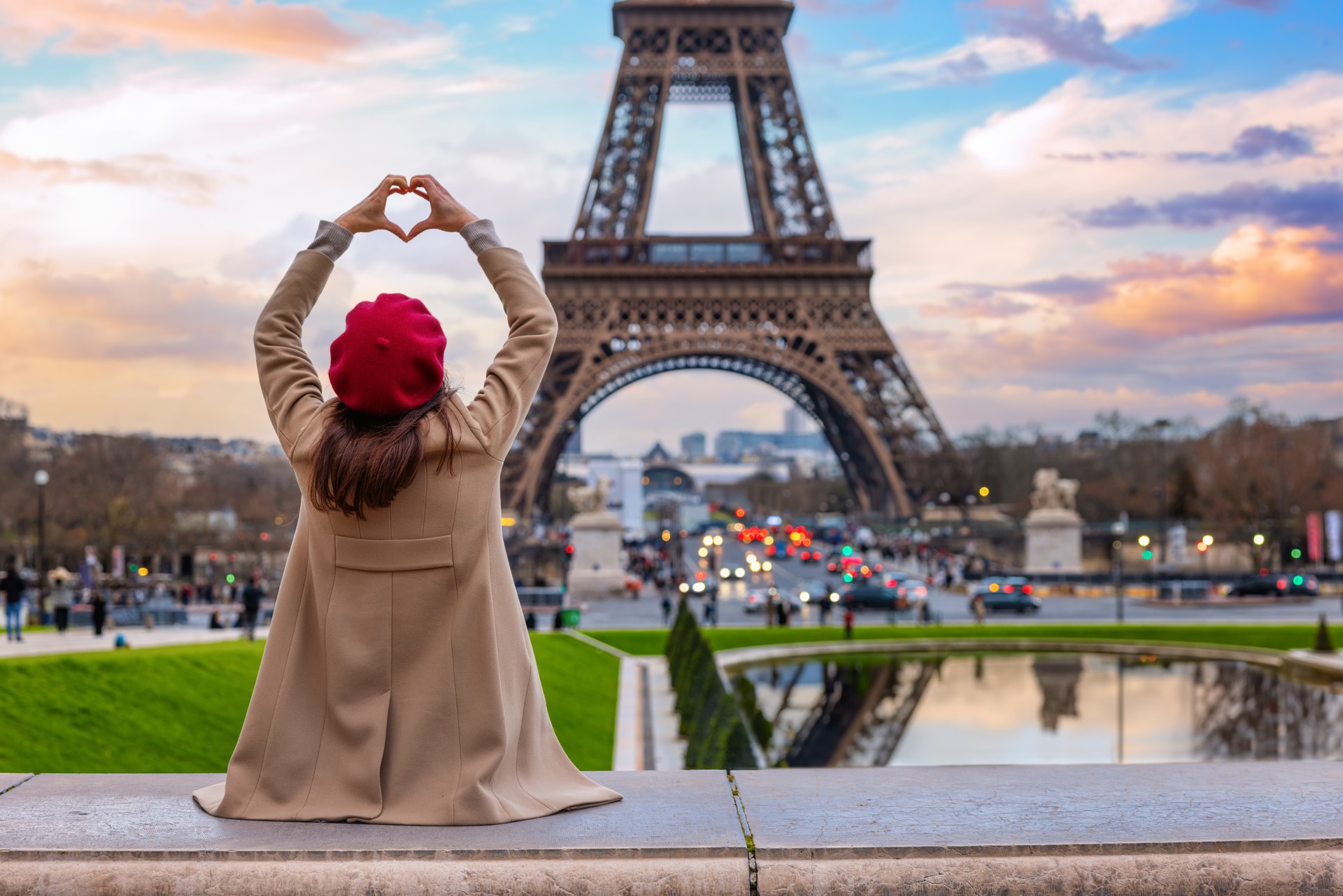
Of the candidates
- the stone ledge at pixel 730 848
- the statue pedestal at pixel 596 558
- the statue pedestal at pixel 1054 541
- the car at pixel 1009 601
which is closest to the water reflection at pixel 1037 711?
the car at pixel 1009 601

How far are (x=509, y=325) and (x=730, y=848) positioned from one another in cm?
176

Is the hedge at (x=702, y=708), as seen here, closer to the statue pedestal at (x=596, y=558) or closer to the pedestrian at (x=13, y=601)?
the pedestrian at (x=13, y=601)

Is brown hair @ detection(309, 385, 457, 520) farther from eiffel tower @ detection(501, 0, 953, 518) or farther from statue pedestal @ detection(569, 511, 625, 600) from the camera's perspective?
eiffel tower @ detection(501, 0, 953, 518)

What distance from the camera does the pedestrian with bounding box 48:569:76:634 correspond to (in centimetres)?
2523

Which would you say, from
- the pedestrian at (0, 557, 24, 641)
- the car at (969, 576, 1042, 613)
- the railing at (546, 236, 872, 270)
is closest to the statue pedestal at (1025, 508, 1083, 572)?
the car at (969, 576, 1042, 613)

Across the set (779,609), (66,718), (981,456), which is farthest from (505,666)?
(981,456)

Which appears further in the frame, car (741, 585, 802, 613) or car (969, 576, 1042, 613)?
car (741, 585, 802, 613)

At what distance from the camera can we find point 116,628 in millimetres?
28906

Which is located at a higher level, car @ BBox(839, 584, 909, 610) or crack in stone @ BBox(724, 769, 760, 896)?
crack in stone @ BBox(724, 769, 760, 896)

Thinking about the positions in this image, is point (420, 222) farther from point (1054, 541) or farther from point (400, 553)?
point (1054, 541)

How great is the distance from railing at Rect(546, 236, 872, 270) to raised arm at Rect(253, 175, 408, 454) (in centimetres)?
5266

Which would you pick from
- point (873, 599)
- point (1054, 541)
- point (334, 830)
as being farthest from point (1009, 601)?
point (334, 830)

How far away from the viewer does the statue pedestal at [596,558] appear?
160ft

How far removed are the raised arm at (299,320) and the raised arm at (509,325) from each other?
0.45 feet
